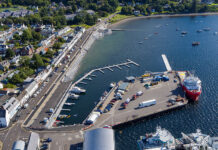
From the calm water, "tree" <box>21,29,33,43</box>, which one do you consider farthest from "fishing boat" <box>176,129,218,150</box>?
"tree" <box>21,29,33,43</box>

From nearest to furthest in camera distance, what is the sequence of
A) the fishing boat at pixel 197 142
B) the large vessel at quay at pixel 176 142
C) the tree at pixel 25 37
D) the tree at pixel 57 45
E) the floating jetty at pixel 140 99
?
the fishing boat at pixel 197 142 → the large vessel at quay at pixel 176 142 → the floating jetty at pixel 140 99 → the tree at pixel 57 45 → the tree at pixel 25 37

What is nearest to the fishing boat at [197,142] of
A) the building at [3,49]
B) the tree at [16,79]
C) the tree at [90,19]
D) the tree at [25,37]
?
the tree at [16,79]

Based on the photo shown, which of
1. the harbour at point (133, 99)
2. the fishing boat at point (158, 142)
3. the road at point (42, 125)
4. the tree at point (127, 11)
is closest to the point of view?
the fishing boat at point (158, 142)

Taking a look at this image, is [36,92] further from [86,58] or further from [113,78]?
[86,58]

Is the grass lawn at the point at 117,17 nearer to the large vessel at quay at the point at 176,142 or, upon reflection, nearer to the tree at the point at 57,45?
the tree at the point at 57,45

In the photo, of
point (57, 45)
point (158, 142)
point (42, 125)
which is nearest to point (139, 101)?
point (158, 142)

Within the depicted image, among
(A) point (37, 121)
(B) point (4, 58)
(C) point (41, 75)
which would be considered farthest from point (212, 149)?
(B) point (4, 58)

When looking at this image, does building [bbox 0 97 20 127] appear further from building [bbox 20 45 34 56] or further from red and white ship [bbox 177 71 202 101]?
red and white ship [bbox 177 71 202 101]
